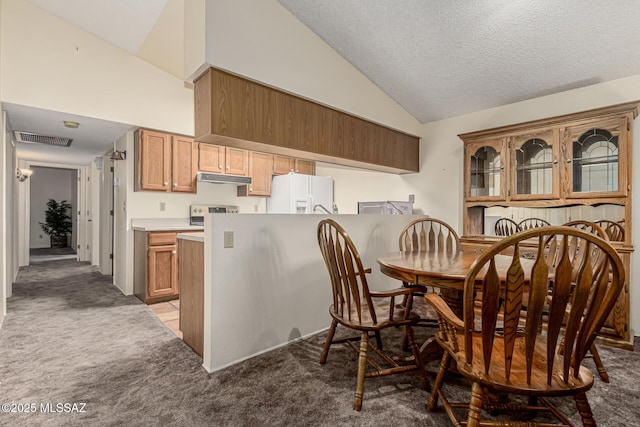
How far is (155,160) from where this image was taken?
396 centimetres

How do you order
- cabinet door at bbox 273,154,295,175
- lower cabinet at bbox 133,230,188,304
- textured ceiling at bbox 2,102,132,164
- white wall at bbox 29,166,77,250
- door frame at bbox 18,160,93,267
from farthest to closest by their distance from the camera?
white wall at bbox 29,166,77,250
door frame at bbox 18,160,93,267
cabinet door at bbox 273,154,295,175
lower cabinet at bbox 133,230,188,304
textured ceiling at bbox 2,102,132,164

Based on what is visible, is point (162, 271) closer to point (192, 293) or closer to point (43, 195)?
point (192, 293)

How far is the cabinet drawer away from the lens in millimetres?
3615

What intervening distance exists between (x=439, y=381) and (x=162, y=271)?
3248 mm

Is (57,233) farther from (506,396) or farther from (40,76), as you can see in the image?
(506,396)

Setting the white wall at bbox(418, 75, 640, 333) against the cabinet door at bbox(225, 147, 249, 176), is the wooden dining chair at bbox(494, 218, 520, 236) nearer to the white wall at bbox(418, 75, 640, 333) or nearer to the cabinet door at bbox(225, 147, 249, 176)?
the white wall at bbox(418, 75, 640, 333)

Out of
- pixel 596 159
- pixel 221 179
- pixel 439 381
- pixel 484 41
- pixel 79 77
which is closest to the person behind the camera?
pixel 439 381

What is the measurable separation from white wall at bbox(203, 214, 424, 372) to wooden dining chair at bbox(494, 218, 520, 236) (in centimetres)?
167

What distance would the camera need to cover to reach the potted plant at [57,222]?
340 inches

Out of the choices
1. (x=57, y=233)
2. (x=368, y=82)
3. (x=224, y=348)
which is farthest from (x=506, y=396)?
(x=57, y=233)

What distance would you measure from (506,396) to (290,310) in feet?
4.89

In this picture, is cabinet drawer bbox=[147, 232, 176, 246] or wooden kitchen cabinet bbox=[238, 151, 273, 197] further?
wooden kitchen cabinet bbox=[238, 151, 273, 197]

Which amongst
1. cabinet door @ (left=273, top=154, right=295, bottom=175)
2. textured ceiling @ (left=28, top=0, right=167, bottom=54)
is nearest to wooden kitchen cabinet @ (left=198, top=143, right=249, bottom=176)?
cabinet door @ (left=273, top=154, right=295, bottom=175)

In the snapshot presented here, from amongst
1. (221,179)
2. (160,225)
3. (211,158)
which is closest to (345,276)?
(221,179)
